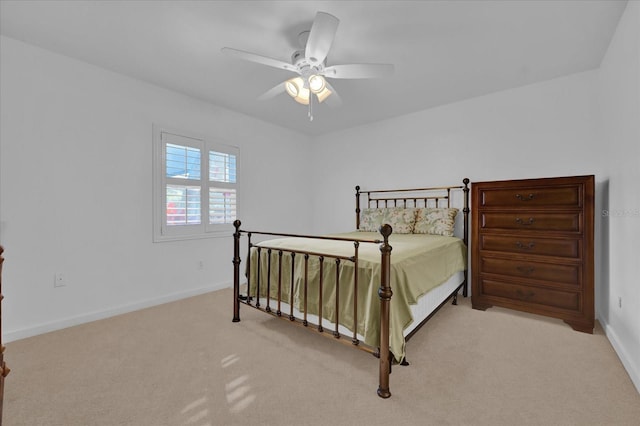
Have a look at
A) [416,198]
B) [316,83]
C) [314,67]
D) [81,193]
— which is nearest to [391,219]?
[416,198]

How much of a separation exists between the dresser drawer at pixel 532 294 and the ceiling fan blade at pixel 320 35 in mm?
2658

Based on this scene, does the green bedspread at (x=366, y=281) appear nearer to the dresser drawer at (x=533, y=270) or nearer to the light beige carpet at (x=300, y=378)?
the light beige carpet at (x=300, y=378)

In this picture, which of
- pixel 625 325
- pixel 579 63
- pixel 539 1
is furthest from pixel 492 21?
pixel 625 325

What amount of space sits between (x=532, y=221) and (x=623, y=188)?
705 mm

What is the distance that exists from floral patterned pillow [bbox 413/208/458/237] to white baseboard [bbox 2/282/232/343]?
2716mm

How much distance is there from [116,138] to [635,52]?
421 centimetres

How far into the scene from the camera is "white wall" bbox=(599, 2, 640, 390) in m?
1.84

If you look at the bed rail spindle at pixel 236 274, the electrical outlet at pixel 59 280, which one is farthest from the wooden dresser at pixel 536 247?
the electrical outlet at pixel 59 280

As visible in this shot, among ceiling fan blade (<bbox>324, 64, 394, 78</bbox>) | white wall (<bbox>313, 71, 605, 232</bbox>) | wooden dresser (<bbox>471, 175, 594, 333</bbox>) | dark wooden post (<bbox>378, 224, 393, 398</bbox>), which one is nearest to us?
dark wooden post (<bbox>378, 224, 393, 398</bbox>)

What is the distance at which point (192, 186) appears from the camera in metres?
3.50

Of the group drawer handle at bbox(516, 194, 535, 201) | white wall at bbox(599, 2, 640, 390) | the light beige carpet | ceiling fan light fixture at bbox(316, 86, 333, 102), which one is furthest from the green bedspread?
ceiling fan light fixture at bbox(316, 86, 333, 102)

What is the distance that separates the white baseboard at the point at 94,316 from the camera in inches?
92.9

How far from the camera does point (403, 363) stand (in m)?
1.97

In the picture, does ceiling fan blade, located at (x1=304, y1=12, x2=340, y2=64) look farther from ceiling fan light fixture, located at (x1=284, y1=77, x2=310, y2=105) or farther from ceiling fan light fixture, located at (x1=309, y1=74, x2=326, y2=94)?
ceiling fan light fixture, located at (x1=284, y1=77, x2=310, y2=105)
